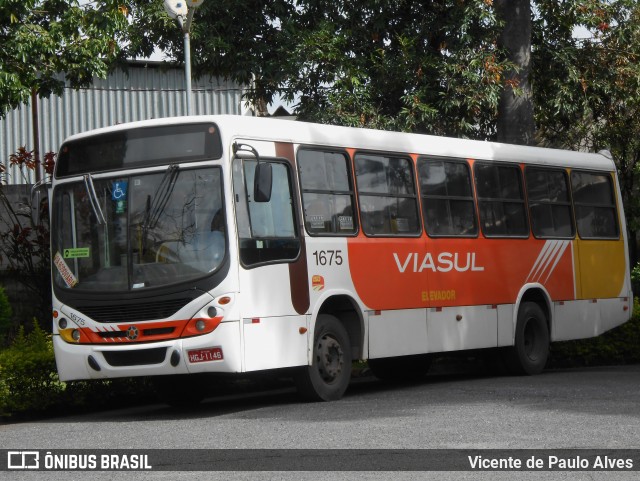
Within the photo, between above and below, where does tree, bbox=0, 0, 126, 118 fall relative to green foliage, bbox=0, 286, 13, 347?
above

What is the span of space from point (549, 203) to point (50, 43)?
722 centimetres

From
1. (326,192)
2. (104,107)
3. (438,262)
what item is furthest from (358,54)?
(104,107)

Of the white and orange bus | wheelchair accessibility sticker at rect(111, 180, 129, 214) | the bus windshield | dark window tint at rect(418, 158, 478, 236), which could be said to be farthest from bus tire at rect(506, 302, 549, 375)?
wheelchair accessibility sticker at rect(111, 180, 129, 214)

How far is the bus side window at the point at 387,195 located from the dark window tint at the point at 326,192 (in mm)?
252

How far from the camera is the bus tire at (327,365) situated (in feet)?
45.4

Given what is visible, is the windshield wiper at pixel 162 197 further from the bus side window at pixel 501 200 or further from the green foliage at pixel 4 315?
the bus side window at pixel 501 200

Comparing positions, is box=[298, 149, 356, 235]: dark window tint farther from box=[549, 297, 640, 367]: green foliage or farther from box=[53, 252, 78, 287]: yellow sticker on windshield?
Result: box=[549, 297, 640, 367]: green foliage

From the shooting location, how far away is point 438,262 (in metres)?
16.2

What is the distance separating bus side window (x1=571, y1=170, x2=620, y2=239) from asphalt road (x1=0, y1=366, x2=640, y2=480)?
3989mm

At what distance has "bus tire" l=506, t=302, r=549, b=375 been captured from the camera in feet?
58.4

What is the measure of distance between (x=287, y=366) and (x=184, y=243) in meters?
1.63

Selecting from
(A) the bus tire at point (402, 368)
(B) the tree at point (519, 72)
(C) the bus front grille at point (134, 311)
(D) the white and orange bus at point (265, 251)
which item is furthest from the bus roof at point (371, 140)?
(A) the bus tire at point (402, 368)

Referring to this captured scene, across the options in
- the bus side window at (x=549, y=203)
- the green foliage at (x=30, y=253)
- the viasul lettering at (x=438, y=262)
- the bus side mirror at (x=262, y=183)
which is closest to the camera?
the bus side mirror at (x=262, y=183)

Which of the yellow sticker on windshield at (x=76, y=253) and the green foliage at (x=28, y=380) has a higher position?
the yellow sticker on windshield at (x=76, y=253)
